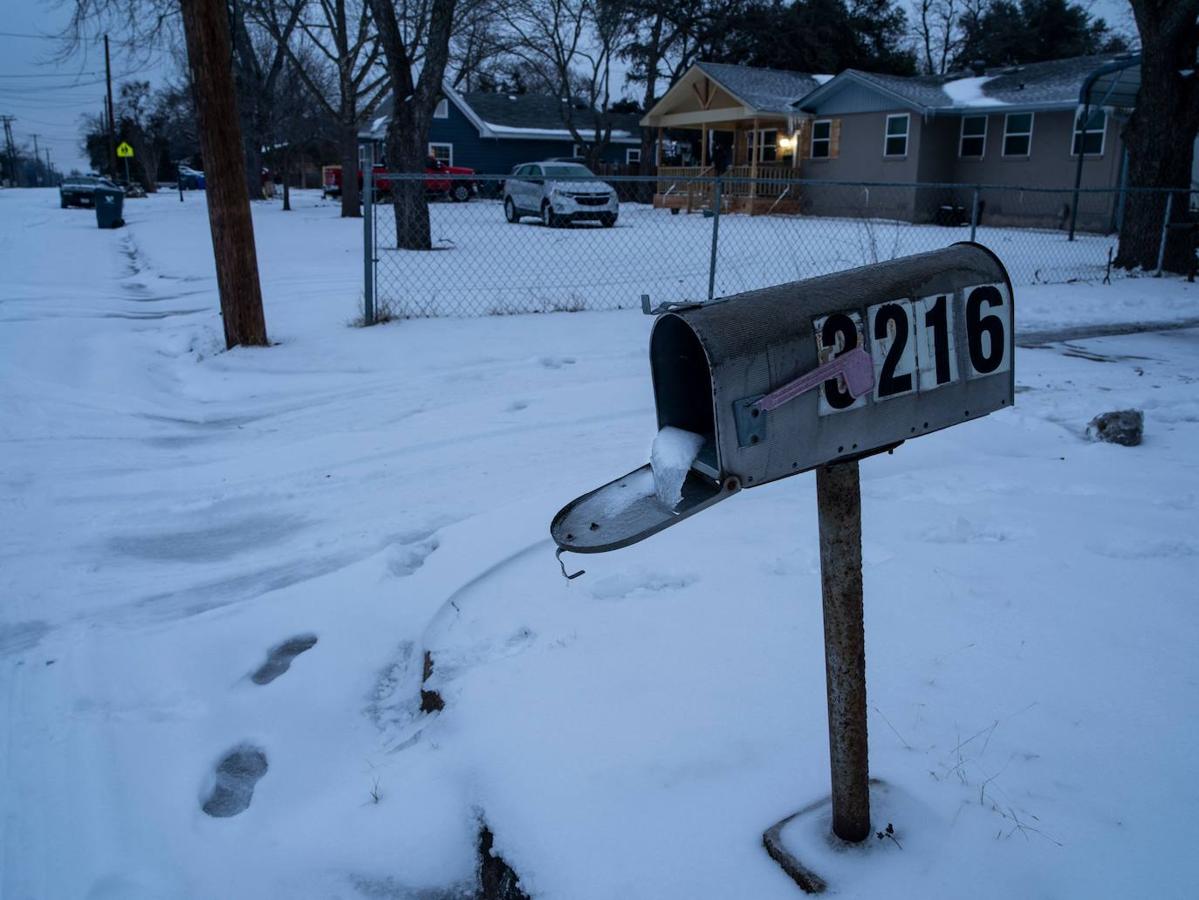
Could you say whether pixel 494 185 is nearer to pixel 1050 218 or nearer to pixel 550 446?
pixel 1050 218

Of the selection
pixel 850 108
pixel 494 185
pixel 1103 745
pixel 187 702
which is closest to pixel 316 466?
pixel 187 702

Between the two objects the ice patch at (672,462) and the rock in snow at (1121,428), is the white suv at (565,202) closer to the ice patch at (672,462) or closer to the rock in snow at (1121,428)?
the rock in snow at (1121,428)

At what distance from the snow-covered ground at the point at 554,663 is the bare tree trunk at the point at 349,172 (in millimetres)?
23214

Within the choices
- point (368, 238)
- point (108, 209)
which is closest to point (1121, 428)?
point (368, 238)

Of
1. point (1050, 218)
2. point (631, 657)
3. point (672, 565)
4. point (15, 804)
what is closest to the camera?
point (15, 804)

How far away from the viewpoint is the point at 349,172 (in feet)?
89.9

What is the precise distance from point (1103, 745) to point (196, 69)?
7.39 meters

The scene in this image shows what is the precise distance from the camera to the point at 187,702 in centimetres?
280

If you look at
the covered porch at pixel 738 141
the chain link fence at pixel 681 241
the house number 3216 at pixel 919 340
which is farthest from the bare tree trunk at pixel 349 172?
the house number 3216 at pixel 919 340

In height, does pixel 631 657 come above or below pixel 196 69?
below

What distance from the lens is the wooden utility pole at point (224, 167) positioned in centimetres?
689

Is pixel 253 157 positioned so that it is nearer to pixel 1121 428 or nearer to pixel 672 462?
pixel 1121 428

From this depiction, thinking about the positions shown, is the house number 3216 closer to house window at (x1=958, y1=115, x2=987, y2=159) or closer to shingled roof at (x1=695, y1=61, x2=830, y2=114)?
house window at (x1=958, y1=115, x2=987, y2=159)

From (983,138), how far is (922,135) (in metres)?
1.57
